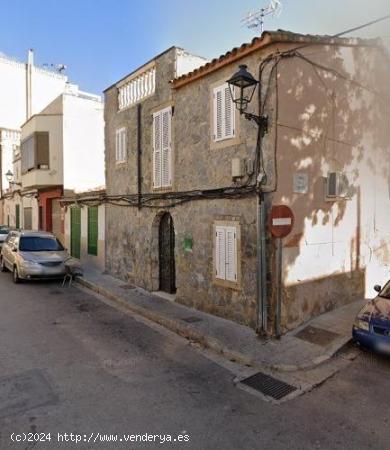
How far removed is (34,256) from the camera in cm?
1198

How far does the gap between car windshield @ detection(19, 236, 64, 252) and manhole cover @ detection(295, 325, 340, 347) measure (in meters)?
9.51

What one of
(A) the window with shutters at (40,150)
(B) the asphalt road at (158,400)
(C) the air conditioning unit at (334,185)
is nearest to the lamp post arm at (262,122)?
(C) the air conditioning unit at (334,185)

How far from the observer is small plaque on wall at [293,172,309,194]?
274 inches

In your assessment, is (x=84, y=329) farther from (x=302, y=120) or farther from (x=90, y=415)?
(x=302, y=120)

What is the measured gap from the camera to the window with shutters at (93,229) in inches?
540

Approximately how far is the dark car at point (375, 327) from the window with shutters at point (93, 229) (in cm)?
1022

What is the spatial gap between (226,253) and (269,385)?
→ 311 centimetres

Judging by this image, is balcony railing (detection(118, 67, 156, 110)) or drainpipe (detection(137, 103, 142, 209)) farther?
drainpipe (detection(137, 103, 142, 209))

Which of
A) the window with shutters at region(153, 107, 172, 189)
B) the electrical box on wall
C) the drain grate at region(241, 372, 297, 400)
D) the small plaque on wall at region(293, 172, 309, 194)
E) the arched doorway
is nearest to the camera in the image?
the drain grate at region(241, 372, 297, 400)

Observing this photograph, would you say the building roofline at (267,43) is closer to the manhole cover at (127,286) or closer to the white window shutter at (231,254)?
the white window shutter at (231,254)

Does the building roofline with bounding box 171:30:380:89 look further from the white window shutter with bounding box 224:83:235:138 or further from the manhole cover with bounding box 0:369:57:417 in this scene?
the manhole cover with bounding box 0:369:57:417

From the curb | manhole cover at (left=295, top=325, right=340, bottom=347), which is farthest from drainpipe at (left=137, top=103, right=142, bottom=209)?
manhole cover at (left=295, top=325, right=340, bottom=347)

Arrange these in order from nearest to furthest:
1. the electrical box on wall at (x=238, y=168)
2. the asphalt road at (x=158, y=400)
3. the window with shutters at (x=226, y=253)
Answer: the asphalt road at (x=158, y=400) → the electrical box on wall at (x=238, y=168) → the window with shutters at (x=226, y=253)

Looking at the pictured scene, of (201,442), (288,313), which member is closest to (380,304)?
(288,313)
